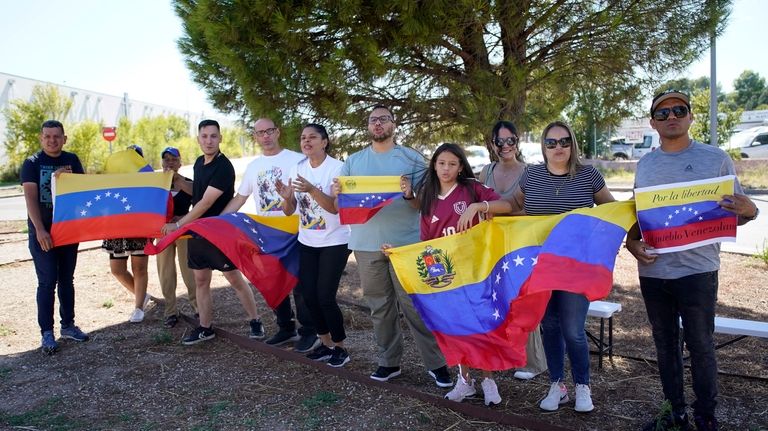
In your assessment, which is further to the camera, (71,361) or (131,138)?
(131,138)

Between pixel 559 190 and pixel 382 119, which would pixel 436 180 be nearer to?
pixel 382 119

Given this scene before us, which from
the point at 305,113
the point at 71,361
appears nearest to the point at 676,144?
the point at 305,113

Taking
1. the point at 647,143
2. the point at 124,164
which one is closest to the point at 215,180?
the point at 124,164

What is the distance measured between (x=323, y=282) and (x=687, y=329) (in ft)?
8.73

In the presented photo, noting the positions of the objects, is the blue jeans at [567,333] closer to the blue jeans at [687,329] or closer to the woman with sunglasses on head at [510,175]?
the blue jeans at [687,329]

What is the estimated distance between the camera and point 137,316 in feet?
23.1

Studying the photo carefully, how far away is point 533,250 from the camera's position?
4.02 m

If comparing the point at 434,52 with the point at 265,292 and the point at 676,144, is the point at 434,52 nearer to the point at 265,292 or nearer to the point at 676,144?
the point at 265,292

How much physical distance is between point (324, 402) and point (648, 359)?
2.73 m

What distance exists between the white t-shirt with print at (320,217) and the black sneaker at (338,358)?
976mm

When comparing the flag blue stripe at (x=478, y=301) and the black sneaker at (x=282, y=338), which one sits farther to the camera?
the black sneaker at (x=282, y=338)

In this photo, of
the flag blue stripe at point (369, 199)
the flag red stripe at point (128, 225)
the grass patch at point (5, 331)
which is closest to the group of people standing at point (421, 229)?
the flag blue stripe at point (369, 199)

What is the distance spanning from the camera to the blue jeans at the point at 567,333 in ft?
12.7

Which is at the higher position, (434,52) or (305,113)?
(434,52)
